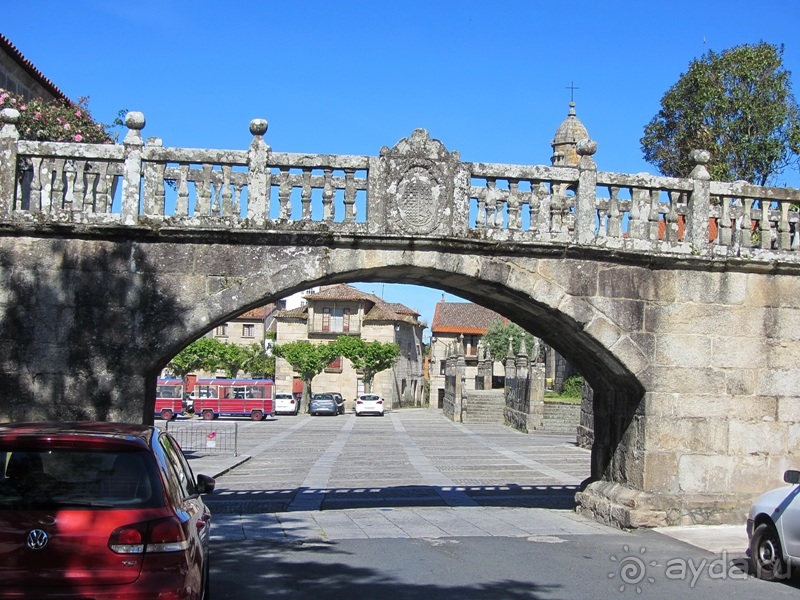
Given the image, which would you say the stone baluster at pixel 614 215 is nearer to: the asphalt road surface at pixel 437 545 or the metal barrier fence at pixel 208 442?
the asphalt road surface at pixel 437 545

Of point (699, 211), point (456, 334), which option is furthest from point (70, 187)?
point (456, 334)

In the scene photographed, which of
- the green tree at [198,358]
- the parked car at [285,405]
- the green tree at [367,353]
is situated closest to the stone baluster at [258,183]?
the parked car at [285,405]

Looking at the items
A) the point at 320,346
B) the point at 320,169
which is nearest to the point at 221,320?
the point at 320,169

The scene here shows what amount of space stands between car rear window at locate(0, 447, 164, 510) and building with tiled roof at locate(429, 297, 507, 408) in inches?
→ 2737

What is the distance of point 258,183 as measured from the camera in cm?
1032

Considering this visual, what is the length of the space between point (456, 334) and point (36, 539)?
73.6 meters

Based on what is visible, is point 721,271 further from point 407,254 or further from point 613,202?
point 407,254

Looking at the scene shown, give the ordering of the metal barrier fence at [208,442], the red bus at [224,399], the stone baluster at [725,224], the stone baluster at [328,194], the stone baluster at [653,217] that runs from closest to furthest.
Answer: the stone baluster at [328,194], the stone baluster at [653,217], the stone baluster at [725,224], the metal barrier fence at [208,442], the red bus at [224,399]

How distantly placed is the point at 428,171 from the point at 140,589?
679cm

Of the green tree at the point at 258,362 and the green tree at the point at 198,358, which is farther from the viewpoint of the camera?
the green tree at the point at 258,362

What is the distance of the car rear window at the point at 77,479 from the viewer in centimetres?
472

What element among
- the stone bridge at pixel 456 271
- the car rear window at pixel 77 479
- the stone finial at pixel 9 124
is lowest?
the car rear window at pixel 77 479

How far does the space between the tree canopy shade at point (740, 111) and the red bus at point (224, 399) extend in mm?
27989

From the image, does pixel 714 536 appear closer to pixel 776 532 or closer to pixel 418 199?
pixel 776 532
